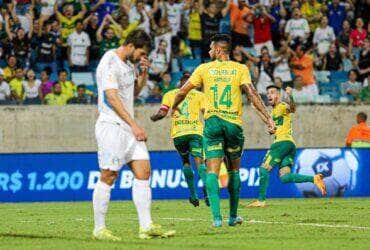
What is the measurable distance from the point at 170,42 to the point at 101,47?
6.23ft

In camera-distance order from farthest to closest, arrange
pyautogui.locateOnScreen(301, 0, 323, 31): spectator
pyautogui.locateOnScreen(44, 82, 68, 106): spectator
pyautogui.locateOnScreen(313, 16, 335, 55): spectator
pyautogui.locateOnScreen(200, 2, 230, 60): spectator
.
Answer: pyautogui.locateOnScreen(301, 0, 323, 31): spectator < pyautogui.locateOnScreen(313, 16, 335, 55): spectator < pyautogui.locateOnScreen(200, 2, 230, 60): spectator < pyautogui.locateOnScreen(44, 82, 68, 106): spectator

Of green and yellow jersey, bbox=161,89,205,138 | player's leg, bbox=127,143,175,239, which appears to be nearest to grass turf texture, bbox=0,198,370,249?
player's leg, bbox=127,143,175,239

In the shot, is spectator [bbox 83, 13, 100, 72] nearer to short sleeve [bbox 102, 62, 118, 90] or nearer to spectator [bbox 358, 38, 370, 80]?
spectator [bbox 358, 38, 370, 80]

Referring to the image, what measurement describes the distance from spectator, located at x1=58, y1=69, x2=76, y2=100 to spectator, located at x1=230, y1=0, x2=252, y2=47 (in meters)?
4.81

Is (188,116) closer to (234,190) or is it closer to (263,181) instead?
(263,181)

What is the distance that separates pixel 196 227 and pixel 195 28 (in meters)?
14.8

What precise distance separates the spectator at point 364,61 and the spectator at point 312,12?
4.76 ft

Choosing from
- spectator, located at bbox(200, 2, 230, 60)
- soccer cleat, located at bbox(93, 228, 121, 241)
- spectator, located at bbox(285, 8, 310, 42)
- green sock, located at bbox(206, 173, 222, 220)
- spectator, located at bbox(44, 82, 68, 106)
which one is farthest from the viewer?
spectator, located at bbox(285, 8, 310, 42)

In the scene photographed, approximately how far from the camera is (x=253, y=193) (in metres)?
24.8

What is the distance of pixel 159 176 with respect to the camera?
964 inches

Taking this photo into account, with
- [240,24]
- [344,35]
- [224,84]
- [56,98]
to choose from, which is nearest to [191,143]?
[224,84]

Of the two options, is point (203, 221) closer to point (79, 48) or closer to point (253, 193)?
point (253, 193)

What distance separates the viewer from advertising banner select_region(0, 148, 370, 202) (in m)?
23.9

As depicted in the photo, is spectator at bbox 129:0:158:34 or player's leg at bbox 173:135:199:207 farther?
spectator at bbox 129:0:158:34
